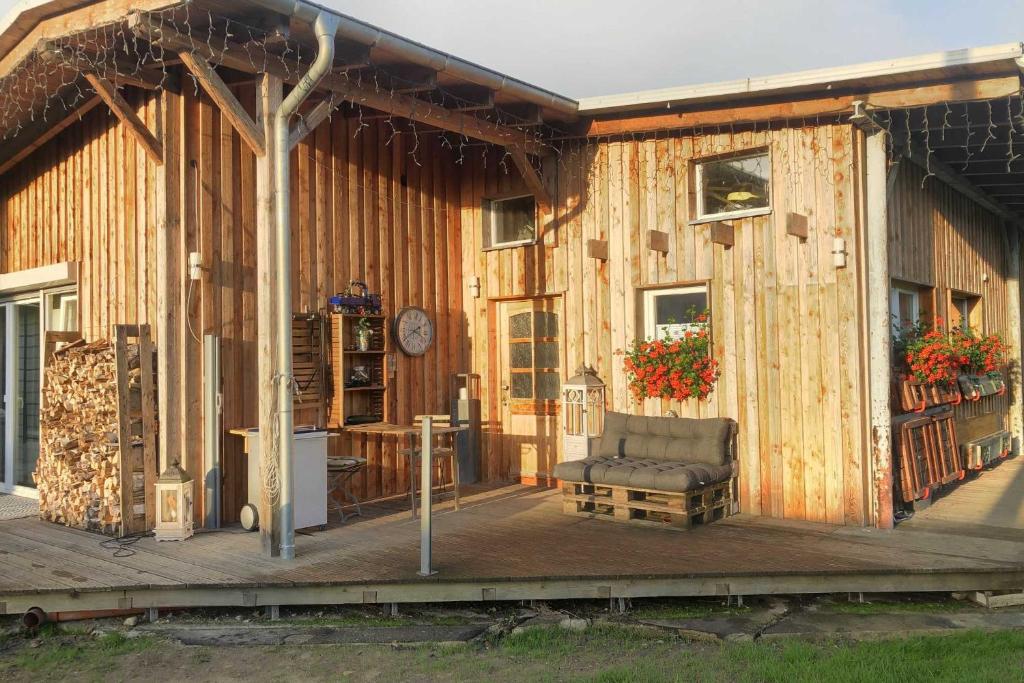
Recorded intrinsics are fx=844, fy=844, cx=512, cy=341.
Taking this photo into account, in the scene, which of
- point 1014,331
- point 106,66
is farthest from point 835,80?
point 1014,331

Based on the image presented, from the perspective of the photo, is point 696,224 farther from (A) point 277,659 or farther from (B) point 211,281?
(A) point 277,659

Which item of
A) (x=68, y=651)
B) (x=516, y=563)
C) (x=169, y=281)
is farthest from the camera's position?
(x=169, y=281)

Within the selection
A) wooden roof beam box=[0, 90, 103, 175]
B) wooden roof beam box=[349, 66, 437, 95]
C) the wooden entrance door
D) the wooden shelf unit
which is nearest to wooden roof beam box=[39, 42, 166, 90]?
wooden roof beam box=[0, 90, 103, 175]

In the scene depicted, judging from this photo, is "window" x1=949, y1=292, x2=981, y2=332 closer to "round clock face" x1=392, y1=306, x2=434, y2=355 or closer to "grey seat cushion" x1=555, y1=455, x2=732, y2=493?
"grey seat cushion" x1=555, y1=455, x2=732, y2=493

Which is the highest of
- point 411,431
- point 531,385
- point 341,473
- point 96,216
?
point 96,216

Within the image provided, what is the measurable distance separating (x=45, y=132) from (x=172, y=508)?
3879mm

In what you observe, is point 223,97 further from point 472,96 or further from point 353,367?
point 353,367

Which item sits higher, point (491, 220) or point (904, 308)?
point (491, 220)

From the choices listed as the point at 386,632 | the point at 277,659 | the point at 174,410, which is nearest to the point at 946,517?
the point at 386,632

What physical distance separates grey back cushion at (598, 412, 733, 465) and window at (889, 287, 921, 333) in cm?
220

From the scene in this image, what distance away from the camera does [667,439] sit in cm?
695

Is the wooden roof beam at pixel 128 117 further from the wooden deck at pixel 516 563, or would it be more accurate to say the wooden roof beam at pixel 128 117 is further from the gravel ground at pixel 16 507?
the gravel ground at pixel 16 507

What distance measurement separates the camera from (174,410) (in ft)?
20.1

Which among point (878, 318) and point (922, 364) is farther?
point (922, 364)
